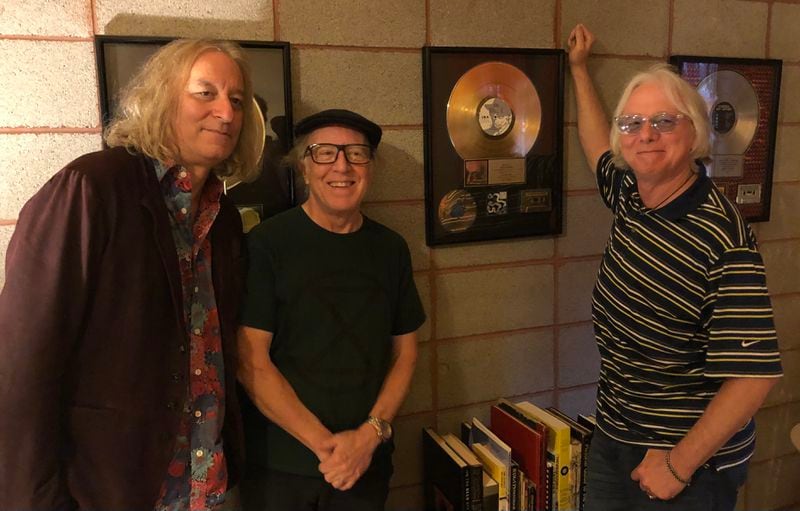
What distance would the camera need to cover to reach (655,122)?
52.1 inches

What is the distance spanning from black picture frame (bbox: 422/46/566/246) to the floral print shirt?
0.65 m

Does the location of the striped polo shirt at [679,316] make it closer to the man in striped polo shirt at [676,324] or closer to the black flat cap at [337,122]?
the man in striped polo shirt at [676,324]

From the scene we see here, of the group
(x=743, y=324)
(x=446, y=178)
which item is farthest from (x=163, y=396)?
(x=743, y=324)

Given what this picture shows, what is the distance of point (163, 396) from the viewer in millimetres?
1130

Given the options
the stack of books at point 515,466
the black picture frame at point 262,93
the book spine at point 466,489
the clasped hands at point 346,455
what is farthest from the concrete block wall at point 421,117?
the clasped hands at point 346,455

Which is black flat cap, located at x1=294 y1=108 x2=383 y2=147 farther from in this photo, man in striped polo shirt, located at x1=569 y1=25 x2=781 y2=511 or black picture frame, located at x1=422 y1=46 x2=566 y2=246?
man in striped polo shirt, located at x1=569 y1=25 x2=781 y2=511

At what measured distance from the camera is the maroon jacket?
97cm

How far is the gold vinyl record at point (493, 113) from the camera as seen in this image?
65.5 inches

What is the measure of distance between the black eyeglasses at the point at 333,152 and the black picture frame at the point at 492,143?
312mm

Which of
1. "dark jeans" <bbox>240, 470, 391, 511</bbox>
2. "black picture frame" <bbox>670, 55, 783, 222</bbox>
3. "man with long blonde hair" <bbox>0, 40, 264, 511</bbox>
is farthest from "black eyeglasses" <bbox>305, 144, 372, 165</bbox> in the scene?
"black picture frame" <bbox>670, 55, 783, 222</bbox>

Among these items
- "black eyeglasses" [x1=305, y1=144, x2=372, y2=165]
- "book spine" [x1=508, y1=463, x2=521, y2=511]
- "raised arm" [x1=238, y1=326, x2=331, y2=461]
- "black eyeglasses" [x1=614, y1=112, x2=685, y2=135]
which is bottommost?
"book spine" [x1=508, y1=463, x2=521, y2=511]

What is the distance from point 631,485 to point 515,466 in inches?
12.5

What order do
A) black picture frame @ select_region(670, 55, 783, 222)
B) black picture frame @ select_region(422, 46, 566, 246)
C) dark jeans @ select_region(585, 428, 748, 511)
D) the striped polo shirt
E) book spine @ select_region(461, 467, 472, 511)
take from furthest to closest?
black picture frame @ select_region(670, 55, 783, 222), black picture frame @ select_region(422, 46, 566, 246), book spine @ select_region(461, 467, 472, 511), dark jeans @ select_region(585, 428, 748, 511), the striped polo shirt

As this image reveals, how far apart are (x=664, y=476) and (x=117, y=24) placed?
5.24 feet
